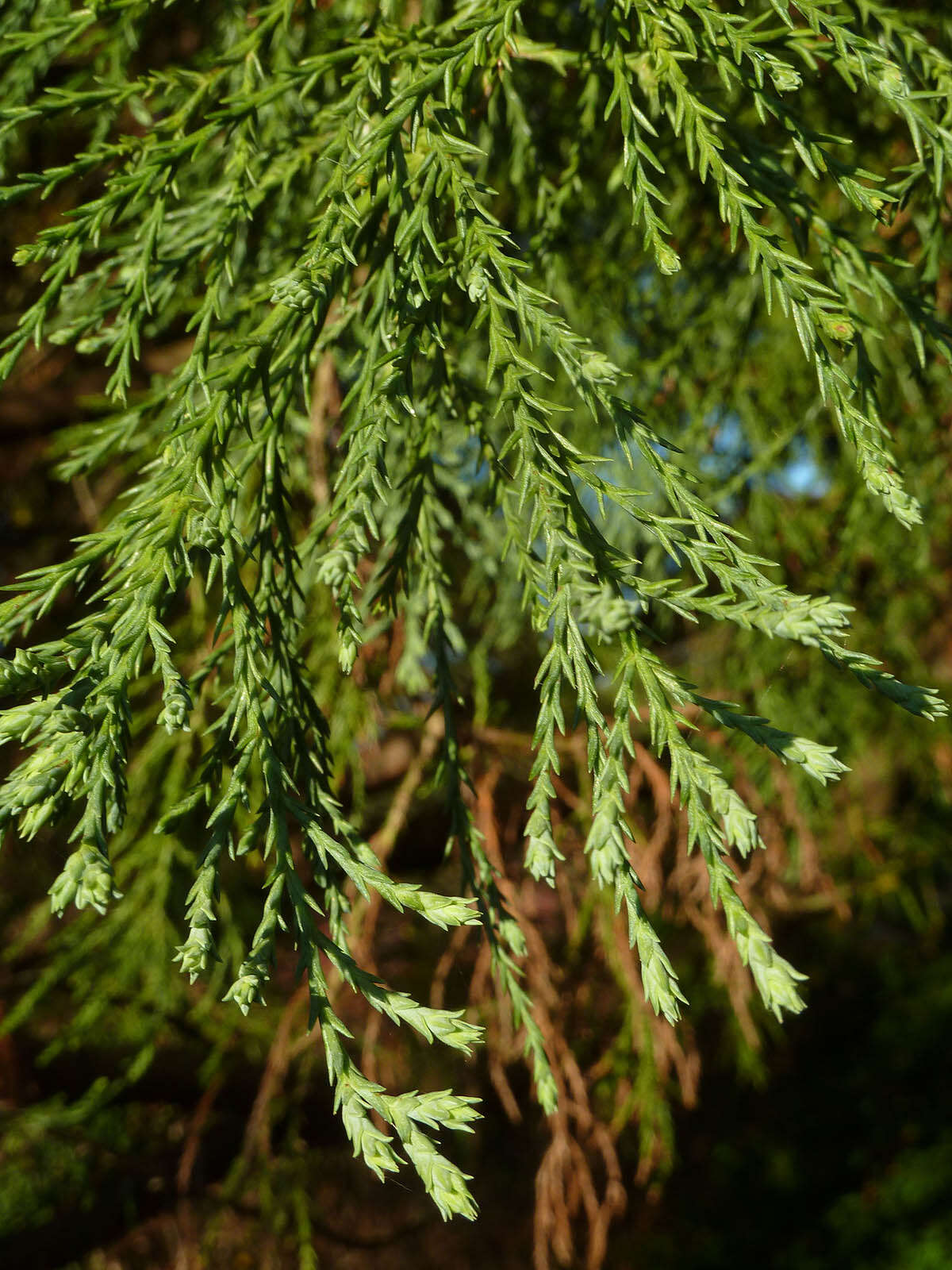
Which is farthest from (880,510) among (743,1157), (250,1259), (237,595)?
(743,1157)

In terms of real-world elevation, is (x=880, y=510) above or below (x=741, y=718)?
below

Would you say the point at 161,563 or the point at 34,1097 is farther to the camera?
the point at 34,1097

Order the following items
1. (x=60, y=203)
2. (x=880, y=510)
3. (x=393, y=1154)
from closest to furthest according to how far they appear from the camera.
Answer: (x=393, y=1154), (x=880, y=510), (x=60, y=203)

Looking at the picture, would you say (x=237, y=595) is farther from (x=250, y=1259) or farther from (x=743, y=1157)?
(x=743, y=1157)

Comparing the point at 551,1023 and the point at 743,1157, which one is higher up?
the point at 551,1023

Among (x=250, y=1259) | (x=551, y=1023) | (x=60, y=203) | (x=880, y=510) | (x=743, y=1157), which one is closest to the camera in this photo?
(x=551, y=1023)

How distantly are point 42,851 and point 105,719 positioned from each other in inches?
139

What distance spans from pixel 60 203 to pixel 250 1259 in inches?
180

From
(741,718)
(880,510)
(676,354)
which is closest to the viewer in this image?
(741,718)

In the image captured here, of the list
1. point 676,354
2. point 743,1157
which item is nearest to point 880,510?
point 676,354

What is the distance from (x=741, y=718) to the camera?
3.39 feet

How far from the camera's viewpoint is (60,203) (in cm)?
367

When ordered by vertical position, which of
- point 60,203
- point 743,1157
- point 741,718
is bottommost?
point 743,1157

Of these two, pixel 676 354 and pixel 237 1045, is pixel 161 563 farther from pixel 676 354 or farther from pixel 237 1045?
pixel 237 1045
